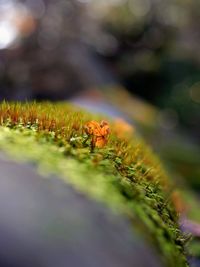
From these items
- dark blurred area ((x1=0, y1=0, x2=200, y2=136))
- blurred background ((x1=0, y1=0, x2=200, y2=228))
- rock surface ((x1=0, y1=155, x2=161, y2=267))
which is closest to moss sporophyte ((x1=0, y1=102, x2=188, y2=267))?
rock surface ((x1=0, y1=155, x2=161, y2=267))

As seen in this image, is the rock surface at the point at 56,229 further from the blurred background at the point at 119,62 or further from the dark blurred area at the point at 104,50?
the dark blurred area at the point at 104,50

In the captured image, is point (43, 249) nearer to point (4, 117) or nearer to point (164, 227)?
point (164, 227)

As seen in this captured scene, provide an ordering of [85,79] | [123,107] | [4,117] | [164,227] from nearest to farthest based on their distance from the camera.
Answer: [164,227] < [4,117] < [123,107] < [85,79]

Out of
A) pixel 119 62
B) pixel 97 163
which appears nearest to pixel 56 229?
pixel 97 163

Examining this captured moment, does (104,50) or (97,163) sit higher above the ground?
(97,163)

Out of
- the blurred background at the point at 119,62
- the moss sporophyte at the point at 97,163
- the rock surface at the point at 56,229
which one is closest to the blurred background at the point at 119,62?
the blurred background at the point at 119,62

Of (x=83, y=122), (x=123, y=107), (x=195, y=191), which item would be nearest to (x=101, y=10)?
(x=123, y=107)

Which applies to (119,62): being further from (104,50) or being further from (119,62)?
(104,50)
